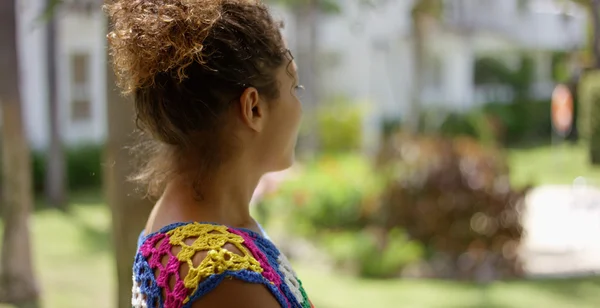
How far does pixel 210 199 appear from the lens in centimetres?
148

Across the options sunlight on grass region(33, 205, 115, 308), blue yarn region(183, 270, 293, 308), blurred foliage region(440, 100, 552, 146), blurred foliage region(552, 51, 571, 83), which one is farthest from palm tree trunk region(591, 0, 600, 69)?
blurred foliage region(552, 51, 571, 83)

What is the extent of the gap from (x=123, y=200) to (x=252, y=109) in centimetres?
162

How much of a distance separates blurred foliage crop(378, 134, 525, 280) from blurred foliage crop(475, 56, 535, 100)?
19.1m

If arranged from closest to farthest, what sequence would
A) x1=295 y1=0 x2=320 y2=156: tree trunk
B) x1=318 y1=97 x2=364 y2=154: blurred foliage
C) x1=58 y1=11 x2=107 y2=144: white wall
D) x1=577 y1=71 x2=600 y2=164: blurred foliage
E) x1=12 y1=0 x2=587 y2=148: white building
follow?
x1=577 y1=71 x2=600 y2=164: blurred foliage → x1=295 y1=0 x2=320 y2=156: tree trunk → x1=58 y1=11 x2=107 y2=144: white wall → x1=318 y1=97 x2=364 y2=154: blurred foliage → x1=12 y1=0 x2=587 y2=148: white building

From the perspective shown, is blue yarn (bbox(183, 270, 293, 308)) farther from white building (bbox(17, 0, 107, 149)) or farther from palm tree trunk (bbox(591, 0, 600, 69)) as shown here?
white building (bbox(17, 0, 107, 149))

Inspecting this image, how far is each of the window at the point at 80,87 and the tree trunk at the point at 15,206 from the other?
10590 millimetres

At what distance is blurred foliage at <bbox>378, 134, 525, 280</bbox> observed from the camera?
8219mm

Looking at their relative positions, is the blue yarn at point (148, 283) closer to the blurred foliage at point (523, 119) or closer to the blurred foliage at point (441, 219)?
the blurred foliage at point (441, 219)

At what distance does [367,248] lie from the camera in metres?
8.39

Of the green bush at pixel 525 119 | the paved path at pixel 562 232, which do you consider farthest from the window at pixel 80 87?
the green bush at pixel 525 119

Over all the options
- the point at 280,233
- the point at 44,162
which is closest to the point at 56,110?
the point at 44,162

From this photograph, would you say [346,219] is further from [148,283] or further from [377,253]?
[148,283]

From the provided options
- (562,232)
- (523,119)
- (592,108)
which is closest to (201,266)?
(562,232)

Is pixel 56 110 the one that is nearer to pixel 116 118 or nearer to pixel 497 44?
pixel 116 118
